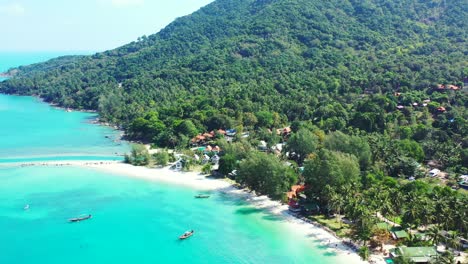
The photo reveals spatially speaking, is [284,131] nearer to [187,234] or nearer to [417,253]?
[187,234]

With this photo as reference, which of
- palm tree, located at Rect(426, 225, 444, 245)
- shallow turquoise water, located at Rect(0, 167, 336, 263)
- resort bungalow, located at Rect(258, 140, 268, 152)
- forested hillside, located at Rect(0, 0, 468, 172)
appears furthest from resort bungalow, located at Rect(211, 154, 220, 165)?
palm tree, located at Rect(426, 225, 444, 245)

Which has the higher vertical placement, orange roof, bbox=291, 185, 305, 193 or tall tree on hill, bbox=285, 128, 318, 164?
tall tree on hill, bbox=285, 128, 318, 164

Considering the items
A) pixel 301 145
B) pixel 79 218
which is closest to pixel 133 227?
pixel 79 218

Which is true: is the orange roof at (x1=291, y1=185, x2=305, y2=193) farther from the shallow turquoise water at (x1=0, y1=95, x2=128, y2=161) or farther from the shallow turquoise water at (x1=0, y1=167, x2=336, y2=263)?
the shallow turquoise water at (x1=0, y1=95, x2=128, y2=161)

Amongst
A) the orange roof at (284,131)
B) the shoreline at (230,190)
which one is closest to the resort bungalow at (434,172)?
the shoreline at (230,190)

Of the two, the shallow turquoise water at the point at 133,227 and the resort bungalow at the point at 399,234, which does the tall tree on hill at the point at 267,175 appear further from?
the resort bungalow at the point at 399,234

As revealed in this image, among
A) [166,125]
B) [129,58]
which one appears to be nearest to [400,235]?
[166,125]
